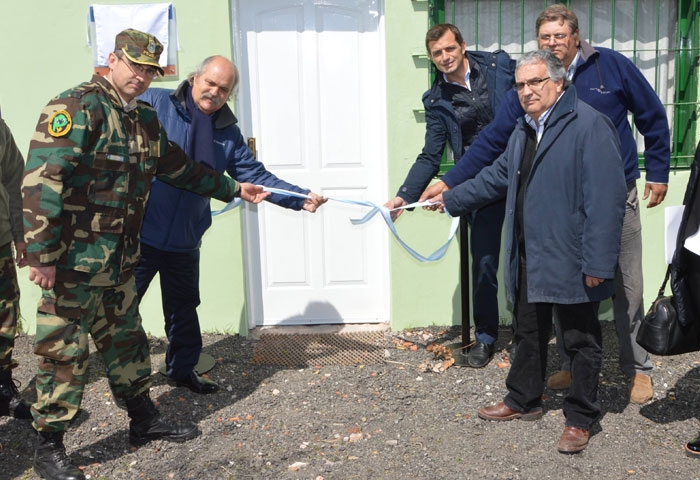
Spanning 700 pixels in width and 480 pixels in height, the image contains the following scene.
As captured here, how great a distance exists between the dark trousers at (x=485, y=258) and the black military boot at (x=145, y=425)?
218 centimetres

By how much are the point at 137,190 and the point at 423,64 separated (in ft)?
8.91

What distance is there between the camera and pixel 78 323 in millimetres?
3877

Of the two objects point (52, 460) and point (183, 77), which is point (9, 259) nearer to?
point (52, 460)

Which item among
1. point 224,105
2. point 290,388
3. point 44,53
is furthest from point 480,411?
point 44,53

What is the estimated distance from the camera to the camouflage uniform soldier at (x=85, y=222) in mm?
3641

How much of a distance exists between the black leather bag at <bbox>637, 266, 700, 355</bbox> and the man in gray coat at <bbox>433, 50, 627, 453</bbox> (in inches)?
11.8

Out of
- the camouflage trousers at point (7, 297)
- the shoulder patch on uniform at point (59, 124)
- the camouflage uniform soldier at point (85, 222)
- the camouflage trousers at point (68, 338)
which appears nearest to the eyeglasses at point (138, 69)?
the camouflage uniform soldier at point (85, 222)

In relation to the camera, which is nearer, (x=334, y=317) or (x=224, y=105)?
(x=224, y=105)

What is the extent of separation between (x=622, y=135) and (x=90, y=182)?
3.00 metres

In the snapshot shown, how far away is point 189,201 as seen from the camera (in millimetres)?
4684

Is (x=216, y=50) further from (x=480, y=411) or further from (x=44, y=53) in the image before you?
(x=480, y=411)

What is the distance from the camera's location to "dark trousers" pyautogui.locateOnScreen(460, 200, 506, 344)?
207 inches

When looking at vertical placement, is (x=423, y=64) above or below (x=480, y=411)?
above

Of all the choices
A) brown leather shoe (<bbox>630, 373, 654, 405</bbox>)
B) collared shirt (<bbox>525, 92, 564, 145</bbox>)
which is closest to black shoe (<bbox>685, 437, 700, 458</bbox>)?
brown leather shoe (<bbox>630, 373, 654, 405</bbox>)
